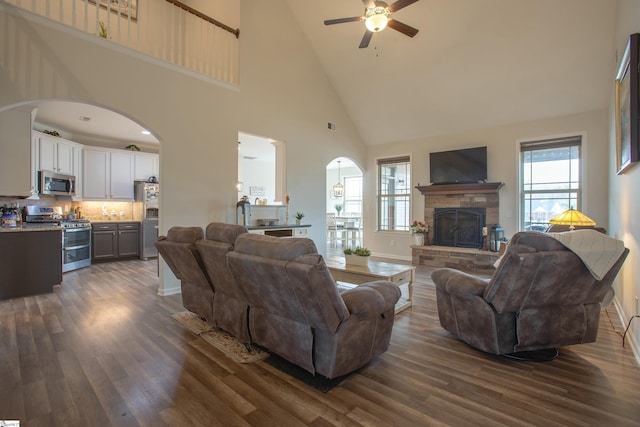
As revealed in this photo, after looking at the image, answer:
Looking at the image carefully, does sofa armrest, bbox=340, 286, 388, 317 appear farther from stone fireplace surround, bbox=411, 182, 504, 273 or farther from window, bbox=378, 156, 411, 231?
window, bbox=378, 156, 411, 231

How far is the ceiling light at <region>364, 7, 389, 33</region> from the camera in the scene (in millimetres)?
3586

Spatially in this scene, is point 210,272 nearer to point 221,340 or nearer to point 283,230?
point 221,340

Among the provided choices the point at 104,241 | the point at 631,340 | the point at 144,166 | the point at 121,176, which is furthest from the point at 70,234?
the point at 631,340

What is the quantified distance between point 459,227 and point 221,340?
18.4ft

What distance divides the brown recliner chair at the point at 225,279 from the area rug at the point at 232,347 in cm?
7

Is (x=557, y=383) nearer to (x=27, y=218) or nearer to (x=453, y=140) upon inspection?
(x=453, y=140)

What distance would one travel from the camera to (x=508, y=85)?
5625 mm

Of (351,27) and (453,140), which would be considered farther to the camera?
(453,140)

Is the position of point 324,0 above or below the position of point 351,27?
above

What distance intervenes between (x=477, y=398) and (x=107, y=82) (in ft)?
16.7

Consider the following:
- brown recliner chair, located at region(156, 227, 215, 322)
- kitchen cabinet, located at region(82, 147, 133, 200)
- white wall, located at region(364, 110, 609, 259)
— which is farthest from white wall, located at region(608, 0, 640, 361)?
kitchen cabinet, located at region(82, 147, 133, 200)

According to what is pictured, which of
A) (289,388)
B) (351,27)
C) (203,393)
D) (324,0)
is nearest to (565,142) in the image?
(351,27)

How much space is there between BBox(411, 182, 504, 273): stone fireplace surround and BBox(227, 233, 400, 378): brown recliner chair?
4.32 meters

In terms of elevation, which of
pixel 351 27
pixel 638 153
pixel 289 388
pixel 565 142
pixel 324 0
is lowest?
pixel 289 388
